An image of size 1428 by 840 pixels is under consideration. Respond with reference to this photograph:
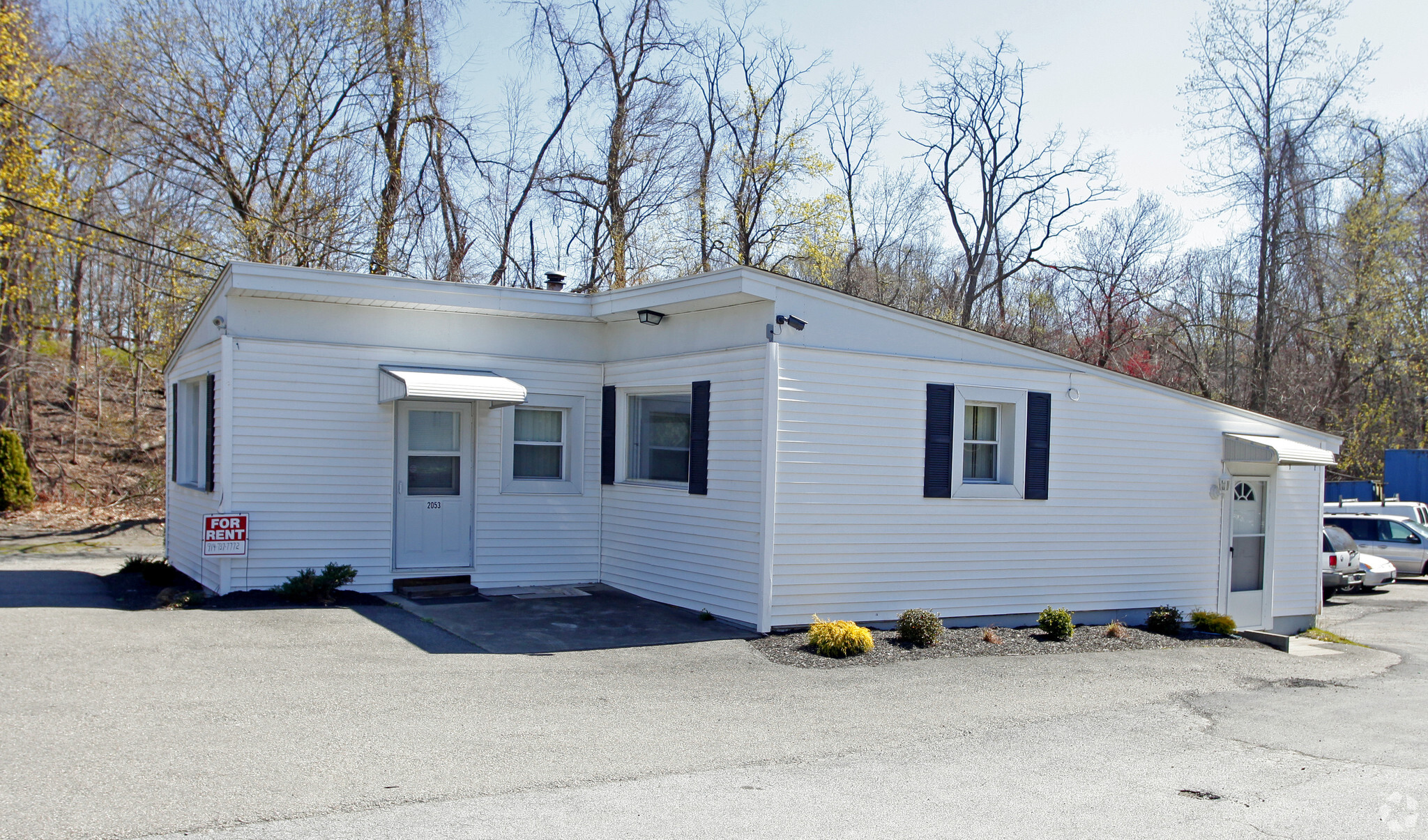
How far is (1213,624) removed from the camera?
1273cm

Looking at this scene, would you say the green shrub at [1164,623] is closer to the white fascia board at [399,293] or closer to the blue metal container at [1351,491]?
the white fascia board at [399,293]

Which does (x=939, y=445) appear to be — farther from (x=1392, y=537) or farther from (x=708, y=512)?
(x=1392, y=537)

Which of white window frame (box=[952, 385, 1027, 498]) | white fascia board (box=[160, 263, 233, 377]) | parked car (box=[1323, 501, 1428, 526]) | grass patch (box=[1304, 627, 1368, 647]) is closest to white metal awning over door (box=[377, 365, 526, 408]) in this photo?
white fascia board (box=[160, 263, 233, 377])

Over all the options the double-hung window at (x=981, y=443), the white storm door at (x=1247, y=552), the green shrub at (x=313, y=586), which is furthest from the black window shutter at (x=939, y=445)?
the green shrub at (x=313, y=586)

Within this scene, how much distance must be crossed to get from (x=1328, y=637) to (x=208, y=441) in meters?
15.0

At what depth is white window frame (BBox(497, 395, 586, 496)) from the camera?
12125mm

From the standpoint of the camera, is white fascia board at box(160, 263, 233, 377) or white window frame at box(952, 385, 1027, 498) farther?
white window frame at box(952, 385, 1027, 498)

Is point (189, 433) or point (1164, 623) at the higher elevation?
point (189, 433)

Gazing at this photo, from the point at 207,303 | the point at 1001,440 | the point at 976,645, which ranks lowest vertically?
the point at 976,645

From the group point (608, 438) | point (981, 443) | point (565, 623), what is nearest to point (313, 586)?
point (565, 623)

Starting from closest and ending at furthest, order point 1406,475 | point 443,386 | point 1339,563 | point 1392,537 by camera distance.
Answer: point 443,386 < point 1339,563 < point 1392,537 < point 1406,475

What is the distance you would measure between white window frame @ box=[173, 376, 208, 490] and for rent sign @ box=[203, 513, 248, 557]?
6.44 feet

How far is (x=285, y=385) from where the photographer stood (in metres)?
10.9

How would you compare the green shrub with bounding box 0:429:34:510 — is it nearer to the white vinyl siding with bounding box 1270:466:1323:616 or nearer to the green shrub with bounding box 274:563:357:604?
the green shrub with bounding box 274:563:357:604
